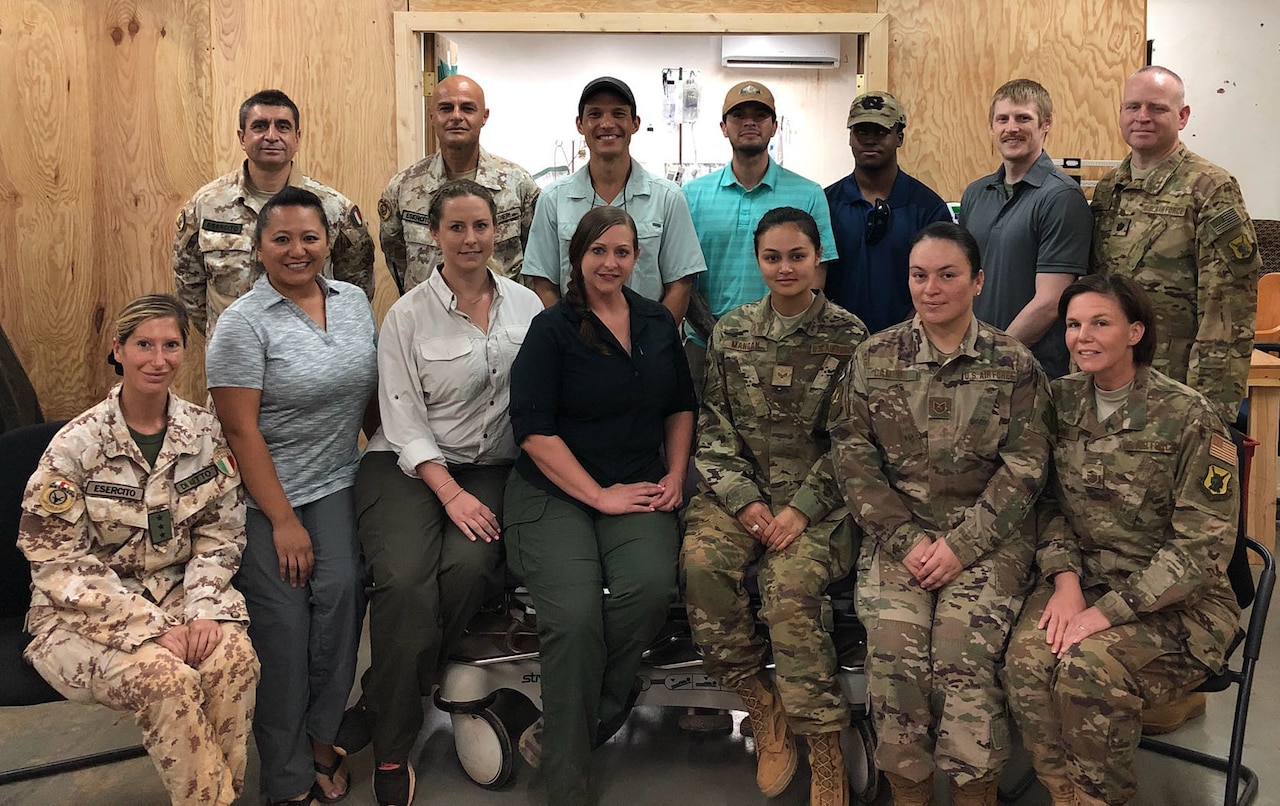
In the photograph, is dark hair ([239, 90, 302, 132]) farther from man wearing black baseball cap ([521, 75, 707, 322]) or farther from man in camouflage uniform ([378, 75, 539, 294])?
man wearing black baseball cap ([521, 75, 707, 322])

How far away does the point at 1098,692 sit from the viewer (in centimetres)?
221

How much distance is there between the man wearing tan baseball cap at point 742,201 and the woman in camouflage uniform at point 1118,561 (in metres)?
1.06

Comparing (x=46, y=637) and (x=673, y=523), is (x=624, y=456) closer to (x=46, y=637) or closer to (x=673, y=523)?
(x=673, y=523)

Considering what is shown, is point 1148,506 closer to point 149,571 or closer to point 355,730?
point 355,730

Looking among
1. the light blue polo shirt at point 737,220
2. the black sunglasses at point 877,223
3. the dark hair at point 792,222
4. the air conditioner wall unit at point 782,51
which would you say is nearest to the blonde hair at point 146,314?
the dark hair at point 792,222

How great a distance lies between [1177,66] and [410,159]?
5.20 meters

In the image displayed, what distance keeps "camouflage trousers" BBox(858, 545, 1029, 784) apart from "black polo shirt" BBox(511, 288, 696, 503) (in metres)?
0.79

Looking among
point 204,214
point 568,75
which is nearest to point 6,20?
point 204,214

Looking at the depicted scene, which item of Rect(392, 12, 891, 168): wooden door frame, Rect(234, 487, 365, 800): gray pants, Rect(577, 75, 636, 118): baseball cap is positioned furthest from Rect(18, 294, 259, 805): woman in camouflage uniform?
Rect(392, 12, 891, 168): wooden door frame

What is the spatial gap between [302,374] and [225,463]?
0.31 meters

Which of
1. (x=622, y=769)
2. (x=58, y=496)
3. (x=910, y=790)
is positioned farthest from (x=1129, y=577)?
(x=58, y=496)

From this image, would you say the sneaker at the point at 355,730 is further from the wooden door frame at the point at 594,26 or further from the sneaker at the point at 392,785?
the wooden door frame at the point at 594,26

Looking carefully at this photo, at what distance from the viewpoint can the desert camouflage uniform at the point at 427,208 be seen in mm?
3553

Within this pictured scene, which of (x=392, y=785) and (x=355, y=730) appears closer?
(x=392, y=785)
